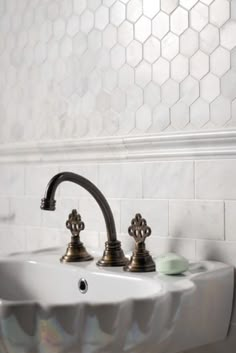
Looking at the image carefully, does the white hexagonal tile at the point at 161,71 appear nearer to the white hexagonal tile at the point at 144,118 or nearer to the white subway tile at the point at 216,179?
the white hexagonal tile at the point at 144,118

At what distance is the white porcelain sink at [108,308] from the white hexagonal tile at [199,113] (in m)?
0.31

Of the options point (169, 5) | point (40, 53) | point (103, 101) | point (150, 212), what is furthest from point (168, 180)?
point (40, 53)

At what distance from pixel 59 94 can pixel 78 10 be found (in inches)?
9.1

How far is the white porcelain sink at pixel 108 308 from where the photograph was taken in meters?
0.90

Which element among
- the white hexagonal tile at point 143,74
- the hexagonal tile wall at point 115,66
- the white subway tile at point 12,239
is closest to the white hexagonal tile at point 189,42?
the hexagonal tile wall at point 115,66

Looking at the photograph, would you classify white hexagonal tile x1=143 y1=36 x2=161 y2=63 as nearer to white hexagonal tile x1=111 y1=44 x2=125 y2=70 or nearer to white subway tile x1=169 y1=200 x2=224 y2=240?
white hexagonal tile x1=111 y1=44 x2=125 y2=70

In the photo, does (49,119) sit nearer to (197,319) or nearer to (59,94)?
(59,94)

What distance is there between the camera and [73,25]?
1.61 m

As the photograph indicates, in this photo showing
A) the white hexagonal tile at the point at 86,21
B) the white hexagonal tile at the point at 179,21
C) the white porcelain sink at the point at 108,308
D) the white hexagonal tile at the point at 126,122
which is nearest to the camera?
the white porcelain sink at the point at 108,308

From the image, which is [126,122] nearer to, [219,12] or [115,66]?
[115,66]

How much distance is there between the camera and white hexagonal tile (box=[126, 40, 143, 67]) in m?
1.44

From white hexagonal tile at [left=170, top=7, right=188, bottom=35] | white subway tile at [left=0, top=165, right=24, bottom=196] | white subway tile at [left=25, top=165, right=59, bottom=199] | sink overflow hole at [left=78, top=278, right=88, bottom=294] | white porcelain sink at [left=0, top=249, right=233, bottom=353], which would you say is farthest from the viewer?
white subway tile at [left=0, top=165, right=24, bottom=196]

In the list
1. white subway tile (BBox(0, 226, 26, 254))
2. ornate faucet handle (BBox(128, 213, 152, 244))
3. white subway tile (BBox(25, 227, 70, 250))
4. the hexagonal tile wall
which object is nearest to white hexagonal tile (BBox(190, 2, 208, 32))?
the hexagonal tile wall

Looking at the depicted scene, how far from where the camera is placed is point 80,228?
142cm
